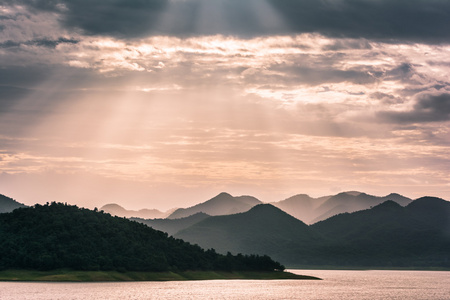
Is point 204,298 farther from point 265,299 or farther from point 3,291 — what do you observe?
point 3,291

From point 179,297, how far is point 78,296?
33.2 meters

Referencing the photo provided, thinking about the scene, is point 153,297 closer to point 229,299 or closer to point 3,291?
point 229,299

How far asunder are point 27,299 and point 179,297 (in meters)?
51.6

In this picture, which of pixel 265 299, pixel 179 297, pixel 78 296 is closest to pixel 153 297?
pixel 179 297

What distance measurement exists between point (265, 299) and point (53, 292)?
69716 mm

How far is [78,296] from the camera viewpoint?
608 feet

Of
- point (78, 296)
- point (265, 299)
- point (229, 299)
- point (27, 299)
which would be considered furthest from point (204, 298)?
point (27, 299)

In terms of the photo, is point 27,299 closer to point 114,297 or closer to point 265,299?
point 114,297

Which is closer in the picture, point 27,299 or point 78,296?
point 27,299

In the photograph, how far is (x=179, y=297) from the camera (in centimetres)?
19900

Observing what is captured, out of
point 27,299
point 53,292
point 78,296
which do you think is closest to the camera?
point 27,299

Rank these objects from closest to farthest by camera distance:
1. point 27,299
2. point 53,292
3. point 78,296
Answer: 1. point 27,299
2. point 78,296
3. point 53,292

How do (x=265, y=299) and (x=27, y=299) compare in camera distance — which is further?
(x=265, y=299)

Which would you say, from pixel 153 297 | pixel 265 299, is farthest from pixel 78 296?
pixel 265 299
